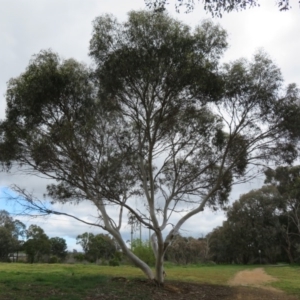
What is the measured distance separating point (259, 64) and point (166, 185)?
6.44 m

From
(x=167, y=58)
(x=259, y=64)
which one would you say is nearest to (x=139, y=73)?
(x=167, y=58)

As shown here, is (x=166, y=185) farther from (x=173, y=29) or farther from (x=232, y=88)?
(x=173, y=29)

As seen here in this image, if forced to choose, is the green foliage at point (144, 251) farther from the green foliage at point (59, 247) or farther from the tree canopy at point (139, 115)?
the green foliage at point (59, 247)

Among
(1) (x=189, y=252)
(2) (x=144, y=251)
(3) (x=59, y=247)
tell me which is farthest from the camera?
(3) (x=59, y=247)

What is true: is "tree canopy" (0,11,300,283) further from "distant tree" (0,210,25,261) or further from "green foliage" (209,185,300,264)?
"distant tree" (0,210,25,261)

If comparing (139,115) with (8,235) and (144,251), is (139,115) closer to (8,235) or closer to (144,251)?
(144,251)

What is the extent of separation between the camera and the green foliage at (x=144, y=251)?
36188 millimetres

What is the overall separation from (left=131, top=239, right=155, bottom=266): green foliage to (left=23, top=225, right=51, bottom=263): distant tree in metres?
22.7

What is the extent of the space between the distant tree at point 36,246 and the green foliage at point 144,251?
2274cm

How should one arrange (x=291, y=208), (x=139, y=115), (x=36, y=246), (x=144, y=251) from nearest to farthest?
(x=139, y=115) < (x=144, y=251) < (x=291, y=208) < (x=36, y=246)

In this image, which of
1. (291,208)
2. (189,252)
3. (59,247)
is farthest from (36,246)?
(291,208)

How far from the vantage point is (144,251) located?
122 feet

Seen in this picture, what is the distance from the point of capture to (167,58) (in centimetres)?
1370

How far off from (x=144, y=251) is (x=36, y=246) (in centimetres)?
2484
